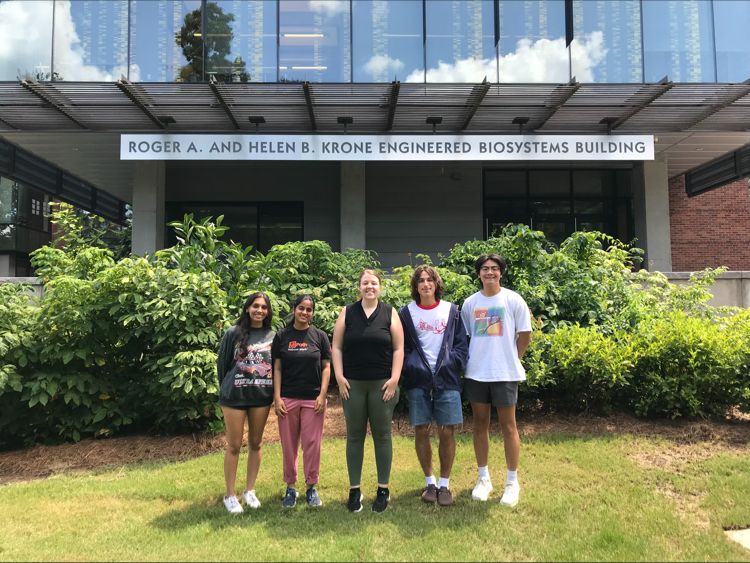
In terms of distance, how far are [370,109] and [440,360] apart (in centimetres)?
738

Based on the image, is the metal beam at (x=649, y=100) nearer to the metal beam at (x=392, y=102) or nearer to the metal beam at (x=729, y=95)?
the metal beam at (x=729, y=95)

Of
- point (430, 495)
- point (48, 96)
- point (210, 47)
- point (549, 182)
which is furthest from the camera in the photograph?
point (549, 182)

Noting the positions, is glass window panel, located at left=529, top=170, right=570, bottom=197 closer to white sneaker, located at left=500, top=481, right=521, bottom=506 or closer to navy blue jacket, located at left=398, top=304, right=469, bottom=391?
navy blue jacket, located at left=398, top=304, right=469, bottom=391

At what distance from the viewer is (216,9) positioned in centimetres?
1053

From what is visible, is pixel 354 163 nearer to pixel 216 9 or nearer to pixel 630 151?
pixel 216 9

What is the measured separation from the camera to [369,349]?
4039 millimetres

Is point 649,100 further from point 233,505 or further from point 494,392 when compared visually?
point 233,505

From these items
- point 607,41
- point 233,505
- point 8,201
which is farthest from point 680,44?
point 8,201

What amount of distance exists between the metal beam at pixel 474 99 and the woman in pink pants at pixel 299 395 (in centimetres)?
649

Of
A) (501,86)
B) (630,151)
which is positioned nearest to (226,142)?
(501,86)

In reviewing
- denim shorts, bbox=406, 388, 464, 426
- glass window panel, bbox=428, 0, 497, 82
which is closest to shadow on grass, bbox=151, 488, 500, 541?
denim shorts, bbox=406, 388, 464, 426

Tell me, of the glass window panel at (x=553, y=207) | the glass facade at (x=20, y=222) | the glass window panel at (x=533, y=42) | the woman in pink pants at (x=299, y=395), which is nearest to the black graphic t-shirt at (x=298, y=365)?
the woman in pink pants at (x=299, y=395)

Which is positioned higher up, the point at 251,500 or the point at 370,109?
the point at 370,109

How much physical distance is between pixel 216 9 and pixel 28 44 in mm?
3414
